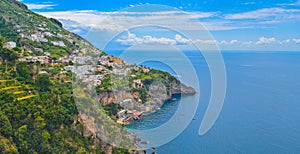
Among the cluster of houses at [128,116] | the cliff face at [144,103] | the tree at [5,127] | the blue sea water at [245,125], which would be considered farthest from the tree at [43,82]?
the cluster of houses at [128,116]

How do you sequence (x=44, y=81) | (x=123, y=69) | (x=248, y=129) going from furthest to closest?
(x=248, y=129)
(x=123, y=69)
(x=44, y=81)

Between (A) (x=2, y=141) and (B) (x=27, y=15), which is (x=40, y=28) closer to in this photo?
(B) (x=27, y=15)

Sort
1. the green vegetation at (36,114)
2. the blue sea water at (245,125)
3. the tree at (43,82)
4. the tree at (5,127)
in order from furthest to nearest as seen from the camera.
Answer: the blue sea water at (245,125) → the tree at (43,82) → the green vegetation at (36,114) → the tree at (5,127)

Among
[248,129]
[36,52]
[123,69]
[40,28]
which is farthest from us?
[40,28]

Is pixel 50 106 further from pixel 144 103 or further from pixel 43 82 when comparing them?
pixel 144 103

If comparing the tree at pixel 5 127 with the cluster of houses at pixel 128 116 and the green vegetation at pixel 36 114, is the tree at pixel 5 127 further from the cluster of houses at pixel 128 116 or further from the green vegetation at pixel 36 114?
the cluster of houses at pixel 128 116

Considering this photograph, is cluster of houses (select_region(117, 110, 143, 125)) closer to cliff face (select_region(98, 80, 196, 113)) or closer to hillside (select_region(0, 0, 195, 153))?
cliff face (select_region(98, 80, 196, 113))

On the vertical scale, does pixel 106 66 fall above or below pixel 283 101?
above

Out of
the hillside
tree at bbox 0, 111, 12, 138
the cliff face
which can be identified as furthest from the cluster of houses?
tree at bbox 0, 111, 12, 138


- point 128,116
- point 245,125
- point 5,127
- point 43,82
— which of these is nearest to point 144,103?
point 128,116

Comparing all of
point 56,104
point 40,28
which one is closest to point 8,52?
point 56,104

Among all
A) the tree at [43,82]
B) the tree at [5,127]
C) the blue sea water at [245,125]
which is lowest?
the blue sea water at [245,125]
